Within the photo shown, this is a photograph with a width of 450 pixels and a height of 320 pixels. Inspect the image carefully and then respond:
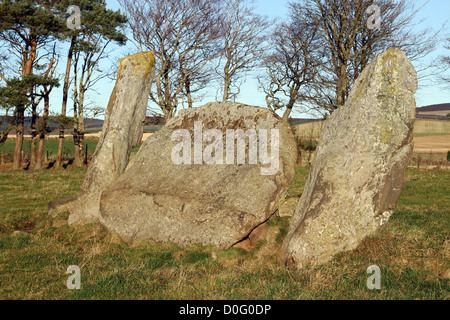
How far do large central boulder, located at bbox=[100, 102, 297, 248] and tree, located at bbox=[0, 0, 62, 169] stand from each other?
16.9m

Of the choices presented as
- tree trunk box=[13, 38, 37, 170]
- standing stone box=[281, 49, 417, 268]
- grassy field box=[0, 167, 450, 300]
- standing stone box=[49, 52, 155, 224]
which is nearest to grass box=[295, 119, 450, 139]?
tree trunk box=[13, 38, 37, 170]

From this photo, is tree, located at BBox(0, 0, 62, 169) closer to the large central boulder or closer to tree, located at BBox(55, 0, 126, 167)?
tree, located at BBox(55, 0, 126, 167)

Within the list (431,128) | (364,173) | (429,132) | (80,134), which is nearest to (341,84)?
(364,173)

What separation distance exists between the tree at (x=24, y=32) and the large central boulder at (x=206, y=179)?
16940mm

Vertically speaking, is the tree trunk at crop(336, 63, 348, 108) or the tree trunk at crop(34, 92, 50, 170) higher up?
the tree trunk at crop(336, 63, 348, 108)

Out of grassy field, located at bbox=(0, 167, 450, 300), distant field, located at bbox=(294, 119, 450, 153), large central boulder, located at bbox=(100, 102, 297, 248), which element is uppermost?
distant field, located at bbox=(294, 119, 450, 153)

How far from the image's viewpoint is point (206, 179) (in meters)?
9.42

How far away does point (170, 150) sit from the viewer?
410 inches

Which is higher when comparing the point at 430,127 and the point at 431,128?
the point at 430,127

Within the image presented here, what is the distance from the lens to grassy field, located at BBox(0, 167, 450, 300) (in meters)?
5.82

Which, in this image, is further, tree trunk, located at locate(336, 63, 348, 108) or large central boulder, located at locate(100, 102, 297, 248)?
tree trunk, located at locate(336, 63, 348, 108)

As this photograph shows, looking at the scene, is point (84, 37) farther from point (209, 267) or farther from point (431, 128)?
point (431, 128)

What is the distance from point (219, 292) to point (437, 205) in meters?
10.1

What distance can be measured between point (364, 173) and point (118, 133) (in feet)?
22.5
